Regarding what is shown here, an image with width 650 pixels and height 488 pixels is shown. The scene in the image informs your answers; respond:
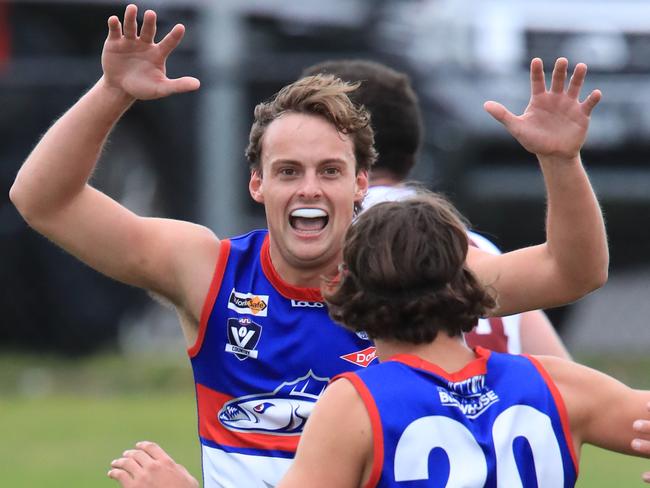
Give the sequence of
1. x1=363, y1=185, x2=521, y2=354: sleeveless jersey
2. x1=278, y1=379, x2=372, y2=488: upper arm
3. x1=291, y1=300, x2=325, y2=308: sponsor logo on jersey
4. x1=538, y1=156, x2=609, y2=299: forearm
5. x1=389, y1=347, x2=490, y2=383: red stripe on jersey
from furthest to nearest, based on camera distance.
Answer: x1=363, y1=185, x2=521, y2=354: sleeveless jersey < x1=291, y1=300, x2=325, y2=308: sponsor logo on jersey < x1=538, y1=156, x2=609, y2=299: forearm < x1=389, y1=347, x2=490, y2=383: red stripe on jersey < x1=278, y1=379, x2=372, y2=488: upper arm

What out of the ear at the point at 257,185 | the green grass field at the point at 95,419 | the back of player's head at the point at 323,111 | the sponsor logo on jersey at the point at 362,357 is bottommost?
the green grass field at the point at 95,419

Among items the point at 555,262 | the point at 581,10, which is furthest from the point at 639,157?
the point at 555,262

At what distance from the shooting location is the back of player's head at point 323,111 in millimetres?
4051

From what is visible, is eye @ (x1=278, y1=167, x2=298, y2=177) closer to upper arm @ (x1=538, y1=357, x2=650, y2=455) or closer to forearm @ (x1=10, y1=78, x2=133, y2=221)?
forearm @ (x1=10, y1=78, x2=133, y2=221)

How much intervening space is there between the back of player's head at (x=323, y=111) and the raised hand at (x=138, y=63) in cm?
30

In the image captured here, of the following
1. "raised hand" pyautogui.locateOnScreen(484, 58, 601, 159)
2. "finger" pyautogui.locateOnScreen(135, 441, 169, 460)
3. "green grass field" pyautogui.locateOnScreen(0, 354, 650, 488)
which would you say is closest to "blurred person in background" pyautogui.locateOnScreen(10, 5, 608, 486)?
"raised hand" pyautogui.locateOnScreen(484, 58, 601, 159)

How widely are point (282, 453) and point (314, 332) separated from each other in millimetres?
331

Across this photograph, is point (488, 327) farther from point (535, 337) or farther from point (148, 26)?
point (148, 26)

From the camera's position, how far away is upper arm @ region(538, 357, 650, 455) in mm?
3316

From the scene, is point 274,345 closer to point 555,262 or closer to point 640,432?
point 555,262

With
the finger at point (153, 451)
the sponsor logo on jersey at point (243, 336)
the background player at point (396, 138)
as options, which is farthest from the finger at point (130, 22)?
the background player at point (396, 138)

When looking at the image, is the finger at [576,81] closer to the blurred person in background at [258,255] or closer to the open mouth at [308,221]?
the blurred person in background at [258,255]

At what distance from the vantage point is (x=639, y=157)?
10.5 m

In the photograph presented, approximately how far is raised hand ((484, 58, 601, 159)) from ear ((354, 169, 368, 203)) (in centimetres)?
54
